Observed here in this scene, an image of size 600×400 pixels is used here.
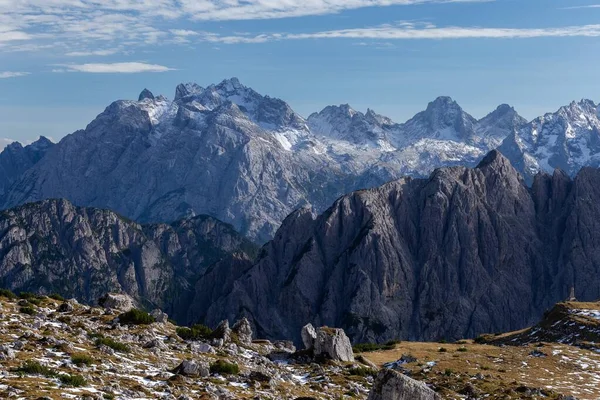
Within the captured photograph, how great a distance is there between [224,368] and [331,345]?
63.0ft

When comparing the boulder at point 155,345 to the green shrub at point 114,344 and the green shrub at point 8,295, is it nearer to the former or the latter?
the green shrub at point 114,344

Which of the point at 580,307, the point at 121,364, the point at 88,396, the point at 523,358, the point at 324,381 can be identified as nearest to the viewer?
the point at 88,396

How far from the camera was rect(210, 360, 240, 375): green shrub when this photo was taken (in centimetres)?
5847

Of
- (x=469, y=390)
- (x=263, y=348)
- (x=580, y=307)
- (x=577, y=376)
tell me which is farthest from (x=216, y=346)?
(x=580, y=307)

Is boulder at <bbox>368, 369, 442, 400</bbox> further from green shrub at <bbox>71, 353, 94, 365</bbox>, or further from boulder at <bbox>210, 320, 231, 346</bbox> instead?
boulder at <bbox>210, 320, 231, 346</bbox>

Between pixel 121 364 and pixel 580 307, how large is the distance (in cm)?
9720

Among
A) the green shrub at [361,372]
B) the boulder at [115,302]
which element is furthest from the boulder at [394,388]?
the boulder at [115,302]

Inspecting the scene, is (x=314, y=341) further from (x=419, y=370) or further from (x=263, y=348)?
(x=419, y=370)

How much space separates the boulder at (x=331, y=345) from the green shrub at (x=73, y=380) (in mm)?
32236

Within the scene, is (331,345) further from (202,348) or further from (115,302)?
(115,302)

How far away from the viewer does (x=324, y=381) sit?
208 feet

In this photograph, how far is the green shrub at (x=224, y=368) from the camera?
58.5m

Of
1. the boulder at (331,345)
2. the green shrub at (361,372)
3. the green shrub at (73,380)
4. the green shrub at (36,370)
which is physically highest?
the green shrub at (36,370)

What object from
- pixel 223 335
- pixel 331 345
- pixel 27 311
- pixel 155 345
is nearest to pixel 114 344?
pixel 155 345
